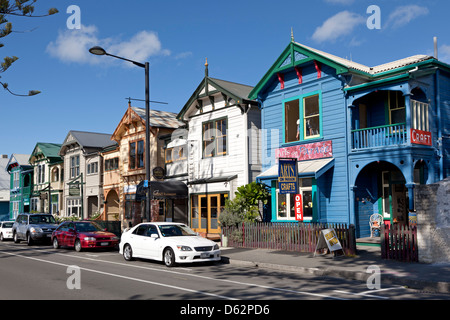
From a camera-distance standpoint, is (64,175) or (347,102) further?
(64,175)

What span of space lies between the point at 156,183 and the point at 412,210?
14215mm

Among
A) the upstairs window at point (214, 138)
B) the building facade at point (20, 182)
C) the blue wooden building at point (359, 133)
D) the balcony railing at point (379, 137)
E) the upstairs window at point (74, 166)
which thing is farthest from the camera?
the building facade at point (20, 182)

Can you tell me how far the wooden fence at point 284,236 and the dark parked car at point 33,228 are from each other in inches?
428

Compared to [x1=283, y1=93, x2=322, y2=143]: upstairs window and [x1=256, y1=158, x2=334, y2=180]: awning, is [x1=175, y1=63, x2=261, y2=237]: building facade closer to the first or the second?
[x1=283, y1=93, x2=322, y2=143]: upstairs window

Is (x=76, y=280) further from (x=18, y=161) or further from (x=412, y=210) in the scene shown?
(x=18, y=161)

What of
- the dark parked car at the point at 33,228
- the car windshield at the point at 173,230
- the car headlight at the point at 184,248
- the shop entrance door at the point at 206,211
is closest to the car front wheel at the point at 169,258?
the car headlight at the point at 184,248

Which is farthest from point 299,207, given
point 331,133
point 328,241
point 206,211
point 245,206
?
point 206,211

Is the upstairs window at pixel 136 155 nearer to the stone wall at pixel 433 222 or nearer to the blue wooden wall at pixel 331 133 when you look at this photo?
the blue wooden wall at pixel 331 133

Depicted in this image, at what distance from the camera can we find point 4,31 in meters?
14.1

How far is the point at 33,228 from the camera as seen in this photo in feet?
80.6

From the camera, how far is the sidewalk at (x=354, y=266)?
34.7 feet

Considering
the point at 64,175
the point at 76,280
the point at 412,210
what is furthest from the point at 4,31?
the point at 64,175

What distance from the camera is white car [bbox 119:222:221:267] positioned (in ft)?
46.6
